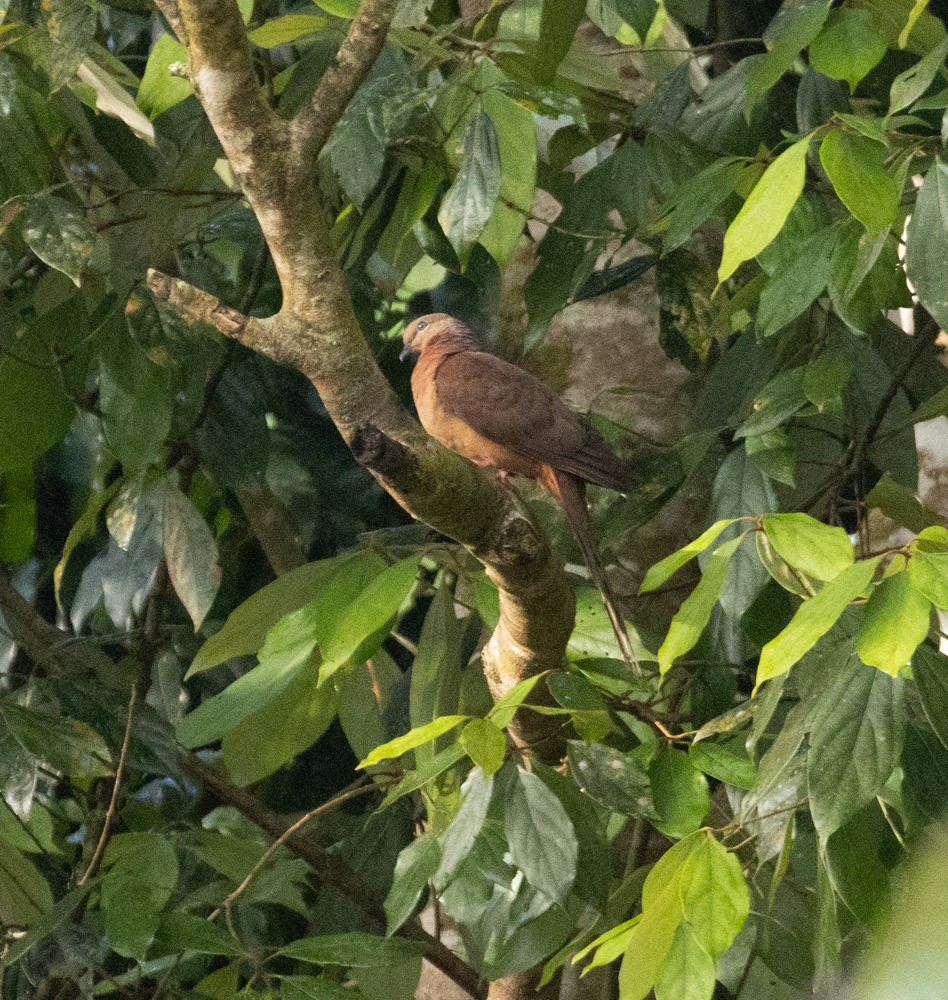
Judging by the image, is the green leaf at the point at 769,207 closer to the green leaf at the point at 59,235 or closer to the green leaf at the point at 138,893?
the green leaf at the point at 59,235

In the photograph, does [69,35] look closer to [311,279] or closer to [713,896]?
[311,279]

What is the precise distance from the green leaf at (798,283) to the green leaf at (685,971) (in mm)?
694

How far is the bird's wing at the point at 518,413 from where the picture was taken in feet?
7.35

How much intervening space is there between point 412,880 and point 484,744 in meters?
0.36

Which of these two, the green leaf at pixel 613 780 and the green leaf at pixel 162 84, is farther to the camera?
the green leaf at pixel 162 84

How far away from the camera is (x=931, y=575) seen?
1.00m

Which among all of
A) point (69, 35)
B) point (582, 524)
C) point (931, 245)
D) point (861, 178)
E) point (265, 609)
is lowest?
point (582, 524)

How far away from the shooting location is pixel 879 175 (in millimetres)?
1287

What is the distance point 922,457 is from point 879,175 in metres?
1.38

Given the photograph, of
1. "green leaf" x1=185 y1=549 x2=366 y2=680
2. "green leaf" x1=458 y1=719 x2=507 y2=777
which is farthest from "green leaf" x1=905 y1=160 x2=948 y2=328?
"green leaf" x1=185 y1=549 x2=366 y2=680

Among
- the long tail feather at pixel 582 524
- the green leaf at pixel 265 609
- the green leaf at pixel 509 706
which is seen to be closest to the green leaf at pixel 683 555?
the green leaf at pixel 509 706

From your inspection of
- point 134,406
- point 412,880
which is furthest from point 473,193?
point 412,880

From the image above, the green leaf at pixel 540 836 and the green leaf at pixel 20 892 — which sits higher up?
the green leaf at pixel 540 836

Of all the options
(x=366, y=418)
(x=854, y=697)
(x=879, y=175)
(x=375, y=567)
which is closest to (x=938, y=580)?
(x=854, y=697)
